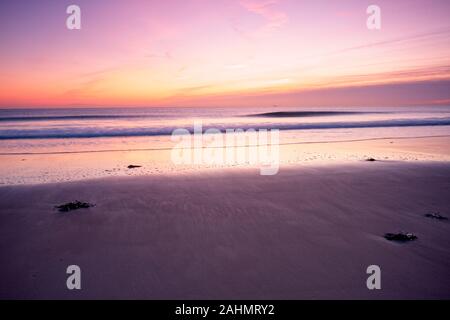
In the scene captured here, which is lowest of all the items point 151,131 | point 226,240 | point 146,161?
point 226,240

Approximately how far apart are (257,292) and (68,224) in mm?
3069

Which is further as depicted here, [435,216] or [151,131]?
[151,131]

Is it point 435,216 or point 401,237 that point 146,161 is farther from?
point 435,216

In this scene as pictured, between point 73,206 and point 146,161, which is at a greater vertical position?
point 146,161

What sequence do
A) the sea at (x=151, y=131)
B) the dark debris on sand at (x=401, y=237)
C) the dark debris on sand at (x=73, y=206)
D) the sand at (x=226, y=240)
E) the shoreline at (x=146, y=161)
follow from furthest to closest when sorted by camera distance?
the sea at (x=151, y=131) → the shoreline at (x=146, y=161) → the dark debris on sand at (x=73, y=206) → the dark debris on sand at (x=401, y=237) → the sand at (x=226, y=240)

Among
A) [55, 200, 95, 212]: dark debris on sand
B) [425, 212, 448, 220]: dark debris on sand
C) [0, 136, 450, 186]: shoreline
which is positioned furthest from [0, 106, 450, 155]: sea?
[425, 212, 448, 220]: dark debris on sand

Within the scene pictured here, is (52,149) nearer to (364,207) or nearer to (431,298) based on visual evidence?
(364,207)

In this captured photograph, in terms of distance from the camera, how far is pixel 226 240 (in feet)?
13.0

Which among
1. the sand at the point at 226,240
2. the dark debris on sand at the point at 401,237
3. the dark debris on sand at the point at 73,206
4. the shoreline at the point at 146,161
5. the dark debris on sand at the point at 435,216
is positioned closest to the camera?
the sand at the point at 226,240

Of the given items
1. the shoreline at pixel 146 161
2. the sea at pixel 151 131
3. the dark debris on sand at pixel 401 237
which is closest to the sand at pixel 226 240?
the dark debris on sand at pixel 401 237

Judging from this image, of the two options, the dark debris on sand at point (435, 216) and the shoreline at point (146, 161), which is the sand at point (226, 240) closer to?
the dark debris on sand at point (435, 216)

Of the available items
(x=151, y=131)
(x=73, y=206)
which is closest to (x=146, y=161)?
(x=73, y=206)

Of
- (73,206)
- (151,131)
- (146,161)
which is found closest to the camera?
(73,206)

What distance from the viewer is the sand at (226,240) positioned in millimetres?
2994
